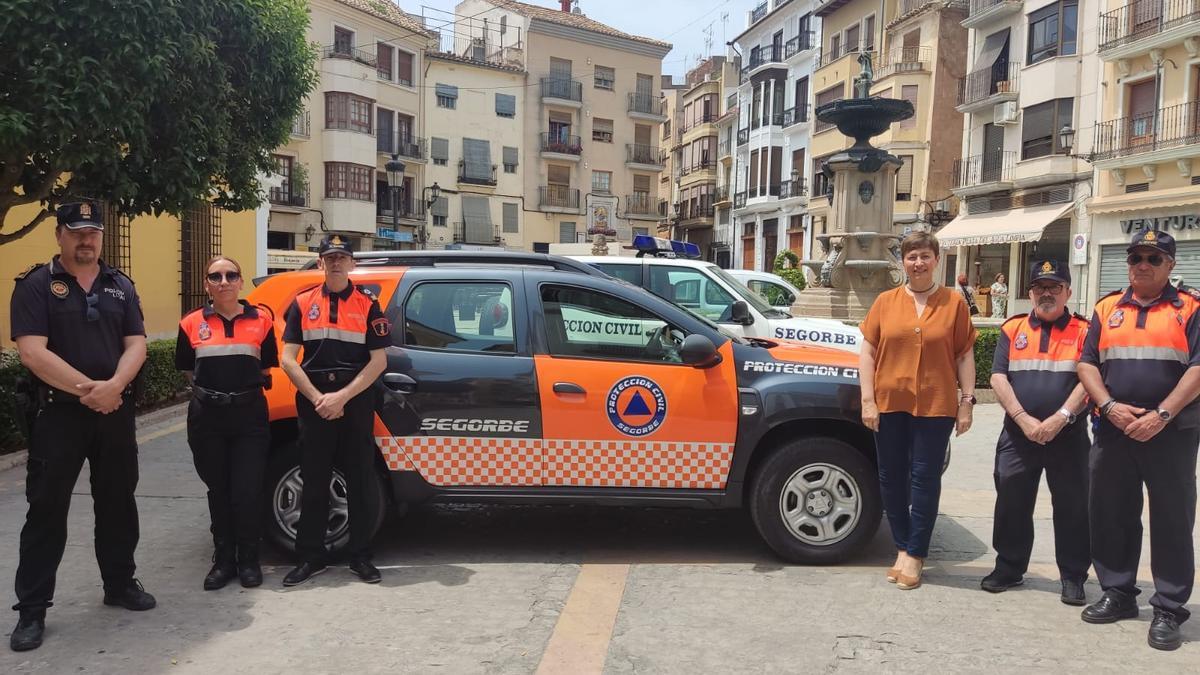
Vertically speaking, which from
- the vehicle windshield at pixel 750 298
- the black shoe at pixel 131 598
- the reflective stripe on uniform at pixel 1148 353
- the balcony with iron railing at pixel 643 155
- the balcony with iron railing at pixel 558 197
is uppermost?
the balcony with iron railing at pixel 643 155

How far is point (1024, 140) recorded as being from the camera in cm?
2931

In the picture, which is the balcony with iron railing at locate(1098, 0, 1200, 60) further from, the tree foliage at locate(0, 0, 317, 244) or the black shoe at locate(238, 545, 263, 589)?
the black shoe at locate(238, 545, 263, 589)

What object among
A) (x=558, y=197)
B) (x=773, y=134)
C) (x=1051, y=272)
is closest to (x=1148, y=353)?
(x=1051, y=272)

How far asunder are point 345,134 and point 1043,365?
123 feet

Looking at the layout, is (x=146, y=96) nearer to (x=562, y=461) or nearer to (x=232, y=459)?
(x=232, y=459)

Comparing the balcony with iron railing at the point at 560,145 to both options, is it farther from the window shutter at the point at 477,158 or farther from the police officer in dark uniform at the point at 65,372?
the police officer in dark uniform at the point at 65,372

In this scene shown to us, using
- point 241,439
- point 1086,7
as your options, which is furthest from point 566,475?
point 1086,7

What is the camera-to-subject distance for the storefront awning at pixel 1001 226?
2759 centimetres

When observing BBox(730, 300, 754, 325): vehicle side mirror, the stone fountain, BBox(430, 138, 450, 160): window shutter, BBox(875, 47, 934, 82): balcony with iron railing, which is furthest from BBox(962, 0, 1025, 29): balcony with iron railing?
BBox(730, 300, 754, 325): vehicle side mirror

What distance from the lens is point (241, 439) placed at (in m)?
4.67

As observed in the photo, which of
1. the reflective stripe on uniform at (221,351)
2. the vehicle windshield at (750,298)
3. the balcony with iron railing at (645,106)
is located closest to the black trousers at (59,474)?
the reflective stripe on uniform at (221,351)

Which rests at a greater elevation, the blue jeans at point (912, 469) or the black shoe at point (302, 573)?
the blue jeans at point (912, 469)

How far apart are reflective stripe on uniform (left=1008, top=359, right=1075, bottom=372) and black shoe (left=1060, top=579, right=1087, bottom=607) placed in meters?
1.10

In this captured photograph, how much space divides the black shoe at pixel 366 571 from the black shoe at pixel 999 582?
128 inches
